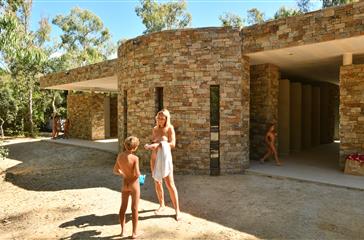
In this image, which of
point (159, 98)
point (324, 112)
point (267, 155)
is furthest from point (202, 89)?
point (324, 112)

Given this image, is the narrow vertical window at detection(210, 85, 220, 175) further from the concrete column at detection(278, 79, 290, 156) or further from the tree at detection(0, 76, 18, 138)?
the tree at detection(0, 76, 18, 138)

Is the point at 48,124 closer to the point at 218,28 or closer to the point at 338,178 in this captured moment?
the point at 218,28

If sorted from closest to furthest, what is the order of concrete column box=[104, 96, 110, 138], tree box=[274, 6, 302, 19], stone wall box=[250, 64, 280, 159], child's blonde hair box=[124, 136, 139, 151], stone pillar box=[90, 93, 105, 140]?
child's blonde hair box=[124, 136, 139, 151] < stone wall box=[250, 64, 280, 159] < stone pillar box=[90, 93, 105, 140] < concrete column box=[104, 96, 110, 138] < tree box=[274, 6, 302, 19]

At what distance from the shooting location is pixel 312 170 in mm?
7395

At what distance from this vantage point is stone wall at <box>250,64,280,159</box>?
8.71 metres

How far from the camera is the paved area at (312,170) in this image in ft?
20.4

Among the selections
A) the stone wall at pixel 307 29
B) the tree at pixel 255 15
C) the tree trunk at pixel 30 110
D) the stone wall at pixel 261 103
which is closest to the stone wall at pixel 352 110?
the stone wall at pixel 307 29

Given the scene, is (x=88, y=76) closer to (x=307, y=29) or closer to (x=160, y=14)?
(x=307, y=29)

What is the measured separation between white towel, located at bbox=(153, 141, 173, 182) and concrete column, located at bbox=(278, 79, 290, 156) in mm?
6756

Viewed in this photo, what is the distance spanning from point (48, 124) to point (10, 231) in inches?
830

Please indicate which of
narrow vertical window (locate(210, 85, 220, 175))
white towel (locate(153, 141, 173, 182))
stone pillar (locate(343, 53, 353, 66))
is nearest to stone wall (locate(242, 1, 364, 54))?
narrow vertical window (locate(210, 85, 220, 175))

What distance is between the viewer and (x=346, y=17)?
589cm

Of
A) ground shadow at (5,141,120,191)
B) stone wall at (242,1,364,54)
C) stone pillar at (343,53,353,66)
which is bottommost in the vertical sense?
ground shadow at (5,141,120,191)

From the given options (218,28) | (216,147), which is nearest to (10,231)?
(216,147)
